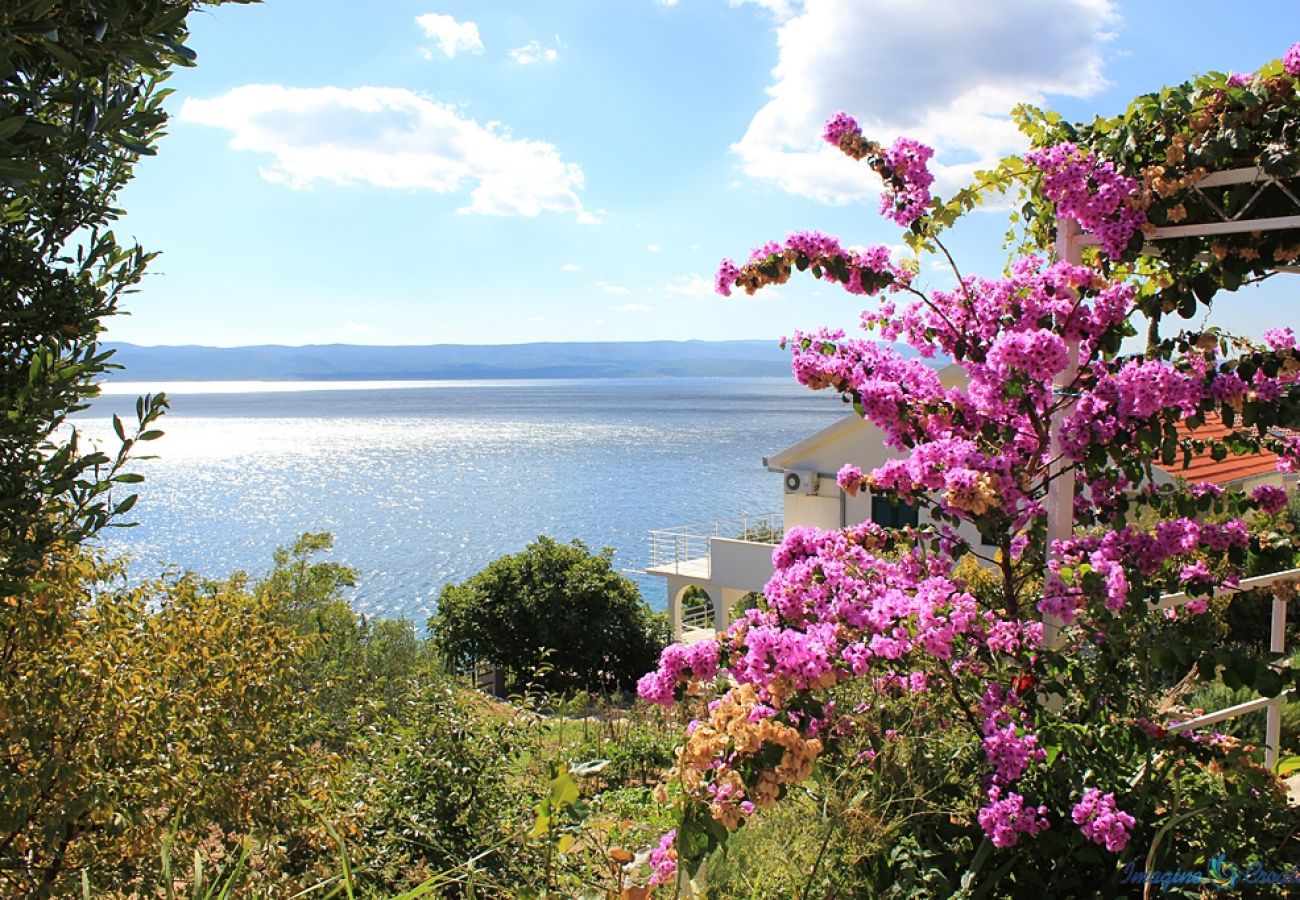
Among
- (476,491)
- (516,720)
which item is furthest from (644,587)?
(516,720)

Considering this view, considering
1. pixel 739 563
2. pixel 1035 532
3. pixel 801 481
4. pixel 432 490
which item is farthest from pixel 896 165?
pixel 432 490

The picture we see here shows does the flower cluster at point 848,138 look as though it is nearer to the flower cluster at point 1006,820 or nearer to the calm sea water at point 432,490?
the flower cluster at point 1006,820

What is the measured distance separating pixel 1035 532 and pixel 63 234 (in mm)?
2845

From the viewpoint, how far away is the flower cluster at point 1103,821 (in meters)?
2.54

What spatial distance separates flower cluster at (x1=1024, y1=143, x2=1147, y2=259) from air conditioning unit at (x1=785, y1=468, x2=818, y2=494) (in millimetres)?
14665

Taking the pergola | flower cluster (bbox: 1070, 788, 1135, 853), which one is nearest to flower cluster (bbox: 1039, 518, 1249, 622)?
the pergola

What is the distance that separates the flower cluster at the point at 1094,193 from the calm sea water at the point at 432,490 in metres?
11.4

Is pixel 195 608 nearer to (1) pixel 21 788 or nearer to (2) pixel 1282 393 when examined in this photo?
(1) pixel 21 788

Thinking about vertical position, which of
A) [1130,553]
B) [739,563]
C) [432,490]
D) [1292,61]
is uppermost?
[1292,61]

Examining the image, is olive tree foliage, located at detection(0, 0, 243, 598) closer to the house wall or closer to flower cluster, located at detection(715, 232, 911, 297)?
flower cluster, located at detection(715, 232, 911, 297)

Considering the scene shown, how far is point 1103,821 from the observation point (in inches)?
100

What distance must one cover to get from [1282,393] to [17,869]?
3.66m

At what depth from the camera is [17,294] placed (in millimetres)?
2037

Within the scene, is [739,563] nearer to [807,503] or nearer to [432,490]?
[807,503]
